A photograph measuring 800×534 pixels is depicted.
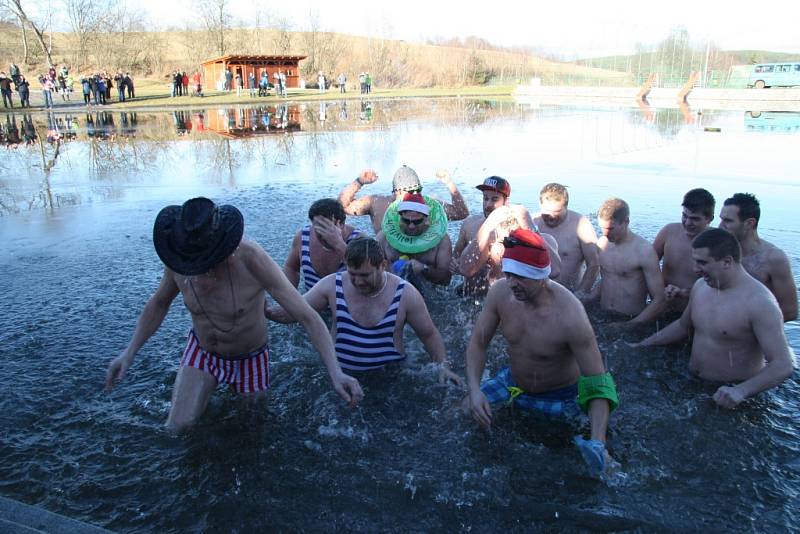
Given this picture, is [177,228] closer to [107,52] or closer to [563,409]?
[563,409]

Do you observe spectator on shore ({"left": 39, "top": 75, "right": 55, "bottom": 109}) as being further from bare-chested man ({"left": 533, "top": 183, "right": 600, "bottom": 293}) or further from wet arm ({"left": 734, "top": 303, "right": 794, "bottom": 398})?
wet arm ({"left": 734, "top": 303, "right": 794, "bottom": 398})

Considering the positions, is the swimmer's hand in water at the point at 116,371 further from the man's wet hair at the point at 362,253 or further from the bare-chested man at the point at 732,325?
the bare-chested man at the point at 732,325

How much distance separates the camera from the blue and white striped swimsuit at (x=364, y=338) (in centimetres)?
425

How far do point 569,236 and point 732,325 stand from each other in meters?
2.12

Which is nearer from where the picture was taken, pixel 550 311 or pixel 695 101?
pixel 550 311

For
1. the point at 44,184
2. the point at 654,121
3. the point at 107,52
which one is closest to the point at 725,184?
the point at 44,184

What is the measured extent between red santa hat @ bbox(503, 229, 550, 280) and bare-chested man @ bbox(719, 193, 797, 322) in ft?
7.55

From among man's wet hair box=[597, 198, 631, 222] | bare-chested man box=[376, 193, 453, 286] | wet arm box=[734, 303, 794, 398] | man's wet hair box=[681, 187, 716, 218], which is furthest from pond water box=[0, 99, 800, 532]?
man's wet hair box=[681, 187, 716, 218]

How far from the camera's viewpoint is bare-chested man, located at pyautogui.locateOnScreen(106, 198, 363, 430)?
125 inches

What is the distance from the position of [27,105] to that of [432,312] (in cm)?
3098

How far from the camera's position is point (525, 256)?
3.21 metres

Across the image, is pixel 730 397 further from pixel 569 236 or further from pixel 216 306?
pixel 216 306

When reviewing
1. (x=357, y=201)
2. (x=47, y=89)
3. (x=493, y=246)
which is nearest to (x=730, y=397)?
(x=493, y=246)

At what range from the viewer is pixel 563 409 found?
391cm
